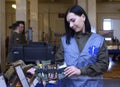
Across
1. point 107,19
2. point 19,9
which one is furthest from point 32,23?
point 107,19

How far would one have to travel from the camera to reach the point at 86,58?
1711 millimetres

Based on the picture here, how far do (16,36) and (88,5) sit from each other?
5518 mm

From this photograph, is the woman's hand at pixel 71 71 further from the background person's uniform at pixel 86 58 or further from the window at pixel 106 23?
the window at pixel 106 23

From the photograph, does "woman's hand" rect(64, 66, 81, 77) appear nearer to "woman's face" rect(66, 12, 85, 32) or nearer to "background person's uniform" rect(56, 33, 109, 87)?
"background person's uniform" rect(56, 33, 109, 87)

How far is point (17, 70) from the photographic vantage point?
1574 millimetres

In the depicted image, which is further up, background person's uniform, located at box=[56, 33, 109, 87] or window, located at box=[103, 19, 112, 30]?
window, located at box=[103, 19, 112, 30]

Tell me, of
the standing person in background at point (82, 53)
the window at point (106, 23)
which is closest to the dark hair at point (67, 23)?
the standing person in background at point (82, 53)

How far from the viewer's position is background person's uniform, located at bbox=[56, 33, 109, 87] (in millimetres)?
1678

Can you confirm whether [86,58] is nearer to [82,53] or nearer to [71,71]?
[82,53]

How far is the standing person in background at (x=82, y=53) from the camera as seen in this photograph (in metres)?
1.68

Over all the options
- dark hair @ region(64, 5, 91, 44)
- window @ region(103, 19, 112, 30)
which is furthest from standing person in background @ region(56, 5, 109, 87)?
window @ region(103, 19, 112, 30)

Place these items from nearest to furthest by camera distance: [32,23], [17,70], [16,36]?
[17,70] → [16,36] → [32,23]

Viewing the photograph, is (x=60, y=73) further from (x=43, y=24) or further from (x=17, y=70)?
(x=43, y=24)

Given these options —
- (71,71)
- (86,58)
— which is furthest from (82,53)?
(71,71)
